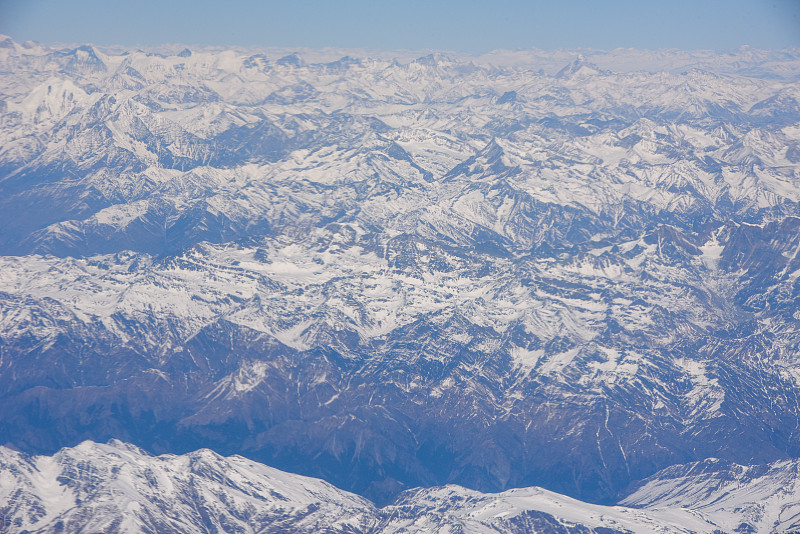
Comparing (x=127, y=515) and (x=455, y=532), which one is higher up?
(x=127, y=515)

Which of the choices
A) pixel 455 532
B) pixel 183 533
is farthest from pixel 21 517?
pixel 455 532

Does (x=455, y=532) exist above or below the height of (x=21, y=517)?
below

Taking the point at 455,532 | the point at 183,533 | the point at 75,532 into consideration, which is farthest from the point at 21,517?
the point at 455,532

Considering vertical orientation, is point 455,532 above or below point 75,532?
below

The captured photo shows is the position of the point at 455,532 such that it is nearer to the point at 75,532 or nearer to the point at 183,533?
the point at 183,533

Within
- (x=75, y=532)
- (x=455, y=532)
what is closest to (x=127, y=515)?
(x=75, y=532)
